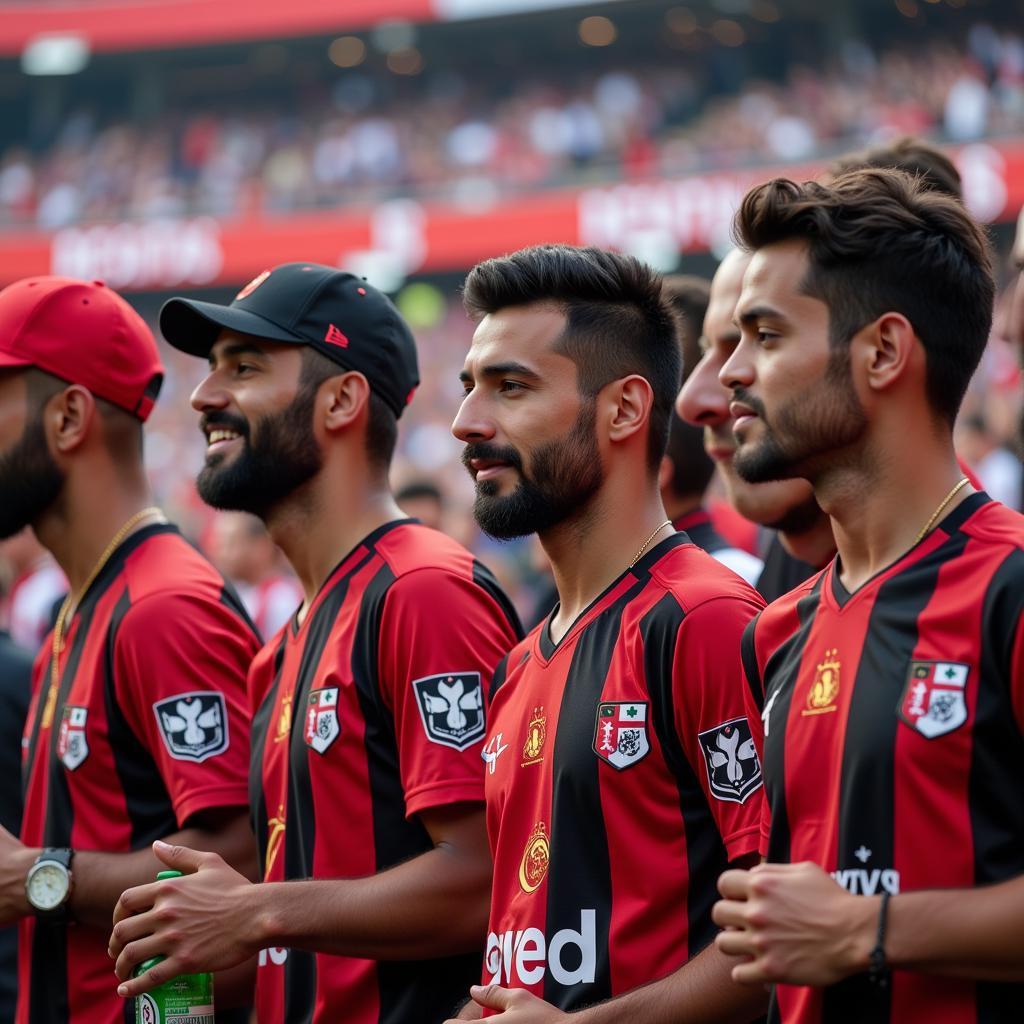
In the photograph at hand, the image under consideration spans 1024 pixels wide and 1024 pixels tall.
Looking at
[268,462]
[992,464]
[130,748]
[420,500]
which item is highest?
[992,464]

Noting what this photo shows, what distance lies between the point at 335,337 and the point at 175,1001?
1.65m

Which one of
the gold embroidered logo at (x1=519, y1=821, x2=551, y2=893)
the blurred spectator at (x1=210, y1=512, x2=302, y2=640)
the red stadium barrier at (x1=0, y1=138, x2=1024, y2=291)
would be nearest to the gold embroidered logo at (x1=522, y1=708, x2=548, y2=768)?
the gold embroidered logo at (x1=519, y1=821, x2=551, y2=893)

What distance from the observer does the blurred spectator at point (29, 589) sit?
9469mm

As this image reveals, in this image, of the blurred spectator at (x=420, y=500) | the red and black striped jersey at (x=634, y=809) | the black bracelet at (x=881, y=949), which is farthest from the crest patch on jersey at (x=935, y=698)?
the blurred spectator at (x=420, y=500)

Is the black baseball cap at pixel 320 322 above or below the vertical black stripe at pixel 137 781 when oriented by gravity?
above

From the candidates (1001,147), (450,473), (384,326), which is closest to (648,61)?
(1001,147)

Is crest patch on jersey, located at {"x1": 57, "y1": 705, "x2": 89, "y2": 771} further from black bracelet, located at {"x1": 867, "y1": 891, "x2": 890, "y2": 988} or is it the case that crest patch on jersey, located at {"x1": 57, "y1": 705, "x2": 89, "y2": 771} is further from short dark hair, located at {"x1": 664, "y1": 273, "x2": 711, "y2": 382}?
black bracelet, located at {"x1": 867, "y1": 891, "x2": 890, "y2": 988}

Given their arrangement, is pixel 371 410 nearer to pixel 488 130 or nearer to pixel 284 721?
pixel 284 721

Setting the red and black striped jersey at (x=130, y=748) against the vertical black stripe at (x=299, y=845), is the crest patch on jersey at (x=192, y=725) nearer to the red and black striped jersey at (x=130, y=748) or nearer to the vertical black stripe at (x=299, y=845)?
the red and black striped jersey at (x=130, y=748)

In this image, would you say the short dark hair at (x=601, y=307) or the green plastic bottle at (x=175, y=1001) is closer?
the green plastic bottle at (x=175, y=1001)

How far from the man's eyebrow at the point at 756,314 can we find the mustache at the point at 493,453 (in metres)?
0.67

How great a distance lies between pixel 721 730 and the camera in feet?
9.39

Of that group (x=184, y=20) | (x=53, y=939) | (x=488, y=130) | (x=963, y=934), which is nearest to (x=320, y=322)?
(x=53, y=939)

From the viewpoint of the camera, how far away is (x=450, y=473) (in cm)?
2103
